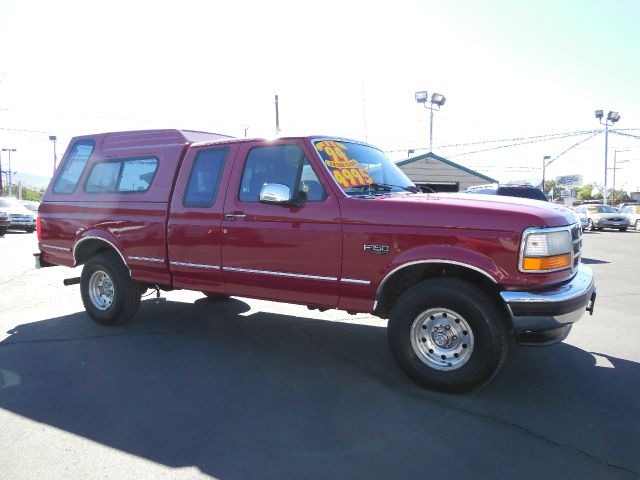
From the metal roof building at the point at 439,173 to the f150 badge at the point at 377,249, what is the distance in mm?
23856

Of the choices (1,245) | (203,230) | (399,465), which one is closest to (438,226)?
(399,465)

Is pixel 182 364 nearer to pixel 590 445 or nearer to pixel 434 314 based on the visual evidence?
pixel 434 314

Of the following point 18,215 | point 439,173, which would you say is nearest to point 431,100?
point 439,173

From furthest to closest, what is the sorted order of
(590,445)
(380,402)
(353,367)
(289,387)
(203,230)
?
(203,230) → (353,367) → (289,387) → (380,402) → (590,445)

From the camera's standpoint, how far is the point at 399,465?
8.87 feet

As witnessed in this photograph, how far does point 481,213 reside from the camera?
11.3 ft

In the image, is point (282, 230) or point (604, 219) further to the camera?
point (604, 219)

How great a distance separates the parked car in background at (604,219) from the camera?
25.6 metres

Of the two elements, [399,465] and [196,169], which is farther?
[196,169]

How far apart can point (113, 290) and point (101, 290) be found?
0.34 metres

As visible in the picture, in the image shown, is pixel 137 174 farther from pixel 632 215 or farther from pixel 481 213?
pixel 632 215

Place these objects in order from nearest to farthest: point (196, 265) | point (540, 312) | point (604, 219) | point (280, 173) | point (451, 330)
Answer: point (540, 312) < point (451, 330) < point (280, 173) < point (196, 265) < point (604, 219)

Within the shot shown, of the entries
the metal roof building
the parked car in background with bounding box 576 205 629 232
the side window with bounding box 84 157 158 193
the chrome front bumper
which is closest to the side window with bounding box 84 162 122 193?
the side window with bounding box 84 157 158 193

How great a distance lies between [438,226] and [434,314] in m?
0.70
